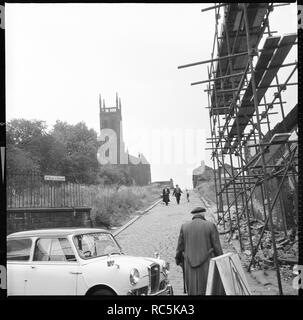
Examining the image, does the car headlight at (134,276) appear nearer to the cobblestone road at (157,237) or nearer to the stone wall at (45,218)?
the cobblestone road at (157,237)

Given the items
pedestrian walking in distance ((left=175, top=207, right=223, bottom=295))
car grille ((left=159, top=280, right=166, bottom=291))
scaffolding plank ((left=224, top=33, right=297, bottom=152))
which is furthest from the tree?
pedestrian walking in distance ((left=175, top=207, right=223, bottom=295))

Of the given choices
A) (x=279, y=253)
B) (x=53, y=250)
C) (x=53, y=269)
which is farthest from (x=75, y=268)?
(x=279, y=253)

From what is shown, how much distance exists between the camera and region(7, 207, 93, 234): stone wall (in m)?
11.4

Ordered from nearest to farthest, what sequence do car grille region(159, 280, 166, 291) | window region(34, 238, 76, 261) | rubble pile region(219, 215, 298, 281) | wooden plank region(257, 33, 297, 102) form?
wooden plank region(257, 33, 297, 102) < window region(34, 238, 76, 261) < car grille region(159, 280, 166, 291) < rubble pile region(219, 215, 298, 281)

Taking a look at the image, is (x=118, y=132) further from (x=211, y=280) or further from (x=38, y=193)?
(x=211, y=280)

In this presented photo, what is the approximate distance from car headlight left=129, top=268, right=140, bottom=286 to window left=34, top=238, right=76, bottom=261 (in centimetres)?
100

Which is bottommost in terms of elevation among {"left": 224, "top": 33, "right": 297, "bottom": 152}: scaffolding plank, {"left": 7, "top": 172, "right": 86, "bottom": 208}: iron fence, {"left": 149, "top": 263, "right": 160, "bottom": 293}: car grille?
{"left": 149, "top": 263, "right": 160, "bottom": 293}: car grille

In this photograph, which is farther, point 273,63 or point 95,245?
point 273,63

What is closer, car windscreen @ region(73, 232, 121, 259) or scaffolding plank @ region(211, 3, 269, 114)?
car windscreen @ region(73, 232, 121, 259)

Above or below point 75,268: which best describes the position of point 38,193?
above

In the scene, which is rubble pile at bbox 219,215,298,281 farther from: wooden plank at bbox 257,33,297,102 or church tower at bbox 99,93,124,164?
church tower at bbox 99,93,124,164

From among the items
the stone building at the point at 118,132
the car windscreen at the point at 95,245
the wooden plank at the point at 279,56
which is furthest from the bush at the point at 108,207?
the stone building at the point at 118,132

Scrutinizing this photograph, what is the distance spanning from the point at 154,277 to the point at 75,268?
1309 millimetres

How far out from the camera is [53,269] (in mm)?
5816
